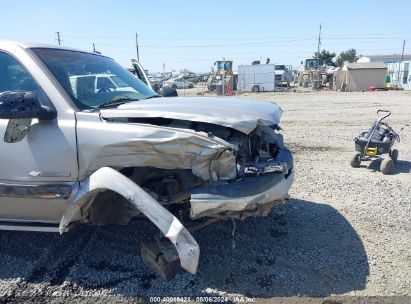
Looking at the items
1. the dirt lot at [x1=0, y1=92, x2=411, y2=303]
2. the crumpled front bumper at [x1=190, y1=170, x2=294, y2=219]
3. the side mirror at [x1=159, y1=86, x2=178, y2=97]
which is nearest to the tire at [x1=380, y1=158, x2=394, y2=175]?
the dirt lot at [x1=0, y1=92, x2=411, y2=303]

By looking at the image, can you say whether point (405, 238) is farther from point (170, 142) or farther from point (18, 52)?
point (18, 52)

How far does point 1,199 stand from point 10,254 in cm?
81

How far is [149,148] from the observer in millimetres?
2846

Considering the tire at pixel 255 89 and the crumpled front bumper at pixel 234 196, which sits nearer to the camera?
the crumpled front bumper at pixel 234 196

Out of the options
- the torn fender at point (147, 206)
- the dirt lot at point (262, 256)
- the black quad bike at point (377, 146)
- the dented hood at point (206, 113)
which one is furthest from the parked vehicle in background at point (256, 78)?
the torn fender at point (147, 206)

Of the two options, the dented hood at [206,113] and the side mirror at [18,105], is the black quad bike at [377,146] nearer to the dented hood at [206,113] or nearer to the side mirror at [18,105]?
the dented hood at [206,113]

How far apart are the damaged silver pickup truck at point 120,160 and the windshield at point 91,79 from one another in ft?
0.08

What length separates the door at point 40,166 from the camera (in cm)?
295

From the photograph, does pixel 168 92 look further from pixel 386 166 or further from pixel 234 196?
pixel 386 166

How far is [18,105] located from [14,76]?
674 mm

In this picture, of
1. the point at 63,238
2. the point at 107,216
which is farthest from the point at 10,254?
the point at 107,216

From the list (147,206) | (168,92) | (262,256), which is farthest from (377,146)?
(147,206)

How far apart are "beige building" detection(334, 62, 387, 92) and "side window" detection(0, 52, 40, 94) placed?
36.9 metres

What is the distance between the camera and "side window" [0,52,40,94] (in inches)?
124
